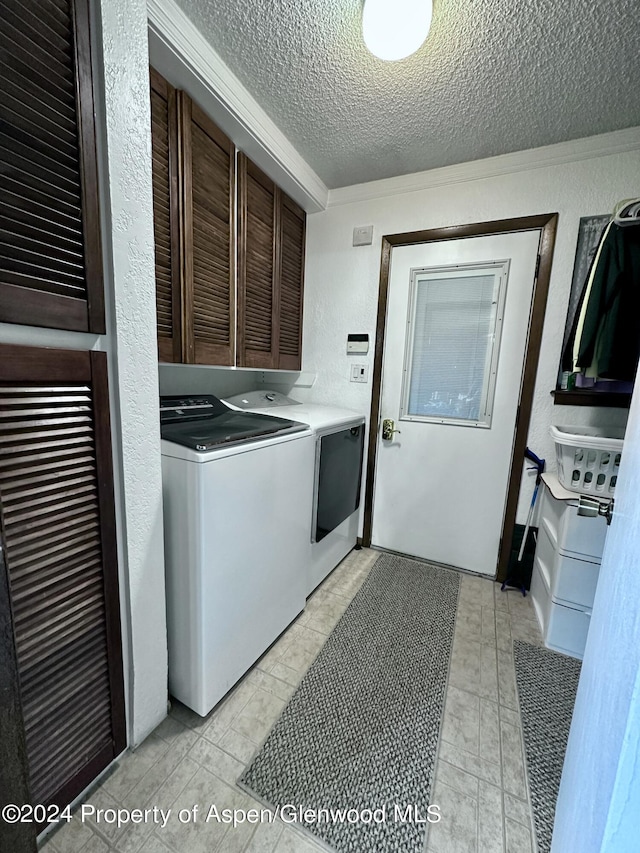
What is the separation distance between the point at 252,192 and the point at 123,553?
179cm

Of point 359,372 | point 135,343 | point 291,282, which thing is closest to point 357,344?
point 359,372

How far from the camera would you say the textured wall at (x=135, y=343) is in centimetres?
87

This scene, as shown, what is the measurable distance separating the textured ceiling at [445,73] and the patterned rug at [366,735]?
244cm

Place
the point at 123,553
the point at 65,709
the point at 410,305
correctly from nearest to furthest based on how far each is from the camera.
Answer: the point at 65,709 < the point at 123,553 < the point at 410,305

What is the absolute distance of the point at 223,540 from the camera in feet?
3.79

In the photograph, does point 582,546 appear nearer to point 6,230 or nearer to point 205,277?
point 205,277

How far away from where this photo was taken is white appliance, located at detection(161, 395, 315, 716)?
3.60 feet

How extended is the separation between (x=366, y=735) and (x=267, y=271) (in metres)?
2.19

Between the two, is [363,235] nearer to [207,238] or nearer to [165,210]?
[207,238]

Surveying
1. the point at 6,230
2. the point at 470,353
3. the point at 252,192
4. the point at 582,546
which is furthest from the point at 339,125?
the point at 582,546

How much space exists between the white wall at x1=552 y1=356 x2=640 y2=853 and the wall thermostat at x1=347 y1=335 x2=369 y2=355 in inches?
67.0

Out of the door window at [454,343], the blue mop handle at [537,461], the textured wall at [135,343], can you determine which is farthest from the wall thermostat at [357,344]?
the textured wall at [135,343]

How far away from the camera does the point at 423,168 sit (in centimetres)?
197

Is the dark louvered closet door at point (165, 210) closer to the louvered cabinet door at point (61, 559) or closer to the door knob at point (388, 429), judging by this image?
the louvered cabinet door at point (61, 559)
